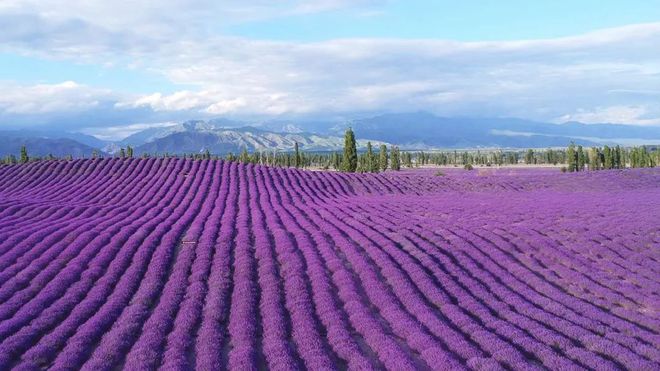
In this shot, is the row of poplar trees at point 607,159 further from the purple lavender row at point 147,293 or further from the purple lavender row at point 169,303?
the purple lavender row at point 169,303

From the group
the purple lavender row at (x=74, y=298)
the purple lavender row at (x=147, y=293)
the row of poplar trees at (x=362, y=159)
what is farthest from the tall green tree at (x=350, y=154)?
the purple lavender row at (x=74, y=298)

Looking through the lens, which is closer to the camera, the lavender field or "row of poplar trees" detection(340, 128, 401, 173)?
the lavender field

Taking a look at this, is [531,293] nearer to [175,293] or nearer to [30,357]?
[175,293]

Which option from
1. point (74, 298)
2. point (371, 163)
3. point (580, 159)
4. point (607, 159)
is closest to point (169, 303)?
point (74, 298)

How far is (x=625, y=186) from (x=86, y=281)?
6725 cm

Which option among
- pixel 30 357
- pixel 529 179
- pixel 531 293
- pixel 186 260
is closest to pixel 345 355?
pixel 30 357

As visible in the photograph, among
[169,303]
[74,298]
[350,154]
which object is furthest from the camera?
[350,154]

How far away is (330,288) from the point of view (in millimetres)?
19891

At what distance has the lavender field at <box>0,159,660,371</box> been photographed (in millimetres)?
14102

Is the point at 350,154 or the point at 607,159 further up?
the point at 350,154

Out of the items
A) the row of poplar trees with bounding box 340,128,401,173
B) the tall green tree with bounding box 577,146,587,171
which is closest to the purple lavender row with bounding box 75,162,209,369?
the row of poplar trees with bounding box 340,128,401,173

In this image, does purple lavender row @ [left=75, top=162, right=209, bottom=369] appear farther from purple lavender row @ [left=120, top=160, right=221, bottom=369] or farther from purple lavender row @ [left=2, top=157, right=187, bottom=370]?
purple lavender row @ [left=2, top=157, right=187, bottom=370]

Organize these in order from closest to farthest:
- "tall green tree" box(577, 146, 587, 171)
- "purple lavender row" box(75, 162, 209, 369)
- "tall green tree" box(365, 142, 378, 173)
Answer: "purple lavender row" box(75, 162, 209, 369), "tall green tree" box(365, 142, 378, 173), "tall green tree" box(577, 146, 587, 171)

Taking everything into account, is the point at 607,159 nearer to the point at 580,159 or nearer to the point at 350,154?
the point at 580,159
